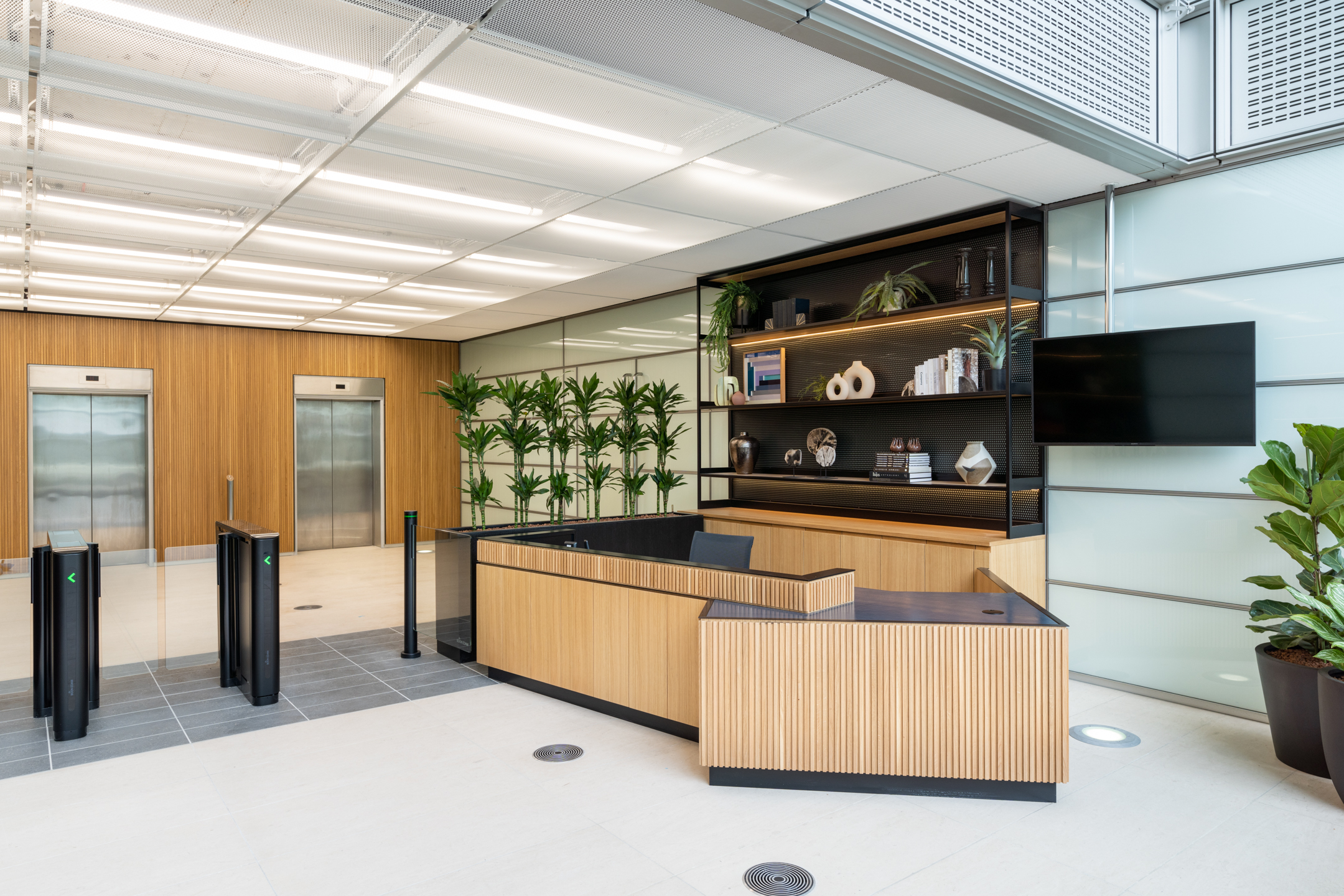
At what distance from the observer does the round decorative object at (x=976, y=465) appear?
5.40m

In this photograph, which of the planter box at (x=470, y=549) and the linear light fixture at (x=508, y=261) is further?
the linear light fixture at (x=508, y=261)

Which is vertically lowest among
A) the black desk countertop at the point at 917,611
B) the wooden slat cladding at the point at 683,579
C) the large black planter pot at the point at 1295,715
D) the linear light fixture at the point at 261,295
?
the large black planter pot at the point at 1295,715

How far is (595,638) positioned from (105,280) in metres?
6.16

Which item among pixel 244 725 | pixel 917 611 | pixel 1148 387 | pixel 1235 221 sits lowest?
pixel 244 725

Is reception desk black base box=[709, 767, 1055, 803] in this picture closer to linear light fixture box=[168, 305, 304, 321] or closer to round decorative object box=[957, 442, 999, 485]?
round decorative object box=[957, 442, 999, 485]

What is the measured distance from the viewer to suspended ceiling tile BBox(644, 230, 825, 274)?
6191 millimetres

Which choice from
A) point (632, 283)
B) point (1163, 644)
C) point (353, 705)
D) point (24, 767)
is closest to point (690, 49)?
point (353, 705)

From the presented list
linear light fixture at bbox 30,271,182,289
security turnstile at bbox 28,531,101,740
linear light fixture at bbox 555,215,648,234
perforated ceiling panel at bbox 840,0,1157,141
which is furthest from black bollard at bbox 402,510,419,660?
perforated ceiling panel at bbox 840,0,1157,141

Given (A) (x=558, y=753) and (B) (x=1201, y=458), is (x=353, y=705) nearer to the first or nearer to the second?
(A) (x=558, y=753)

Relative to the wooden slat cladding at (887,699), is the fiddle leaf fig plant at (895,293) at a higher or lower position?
higher

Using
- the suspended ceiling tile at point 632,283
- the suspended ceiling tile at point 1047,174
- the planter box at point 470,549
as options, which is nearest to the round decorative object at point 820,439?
the planter box at point 470,549

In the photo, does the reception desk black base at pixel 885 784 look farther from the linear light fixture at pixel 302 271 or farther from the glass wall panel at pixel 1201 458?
the linear light fixture at pixel 302 271

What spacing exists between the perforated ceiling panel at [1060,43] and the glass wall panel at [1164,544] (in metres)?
2.09

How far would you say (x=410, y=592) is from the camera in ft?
19.3
